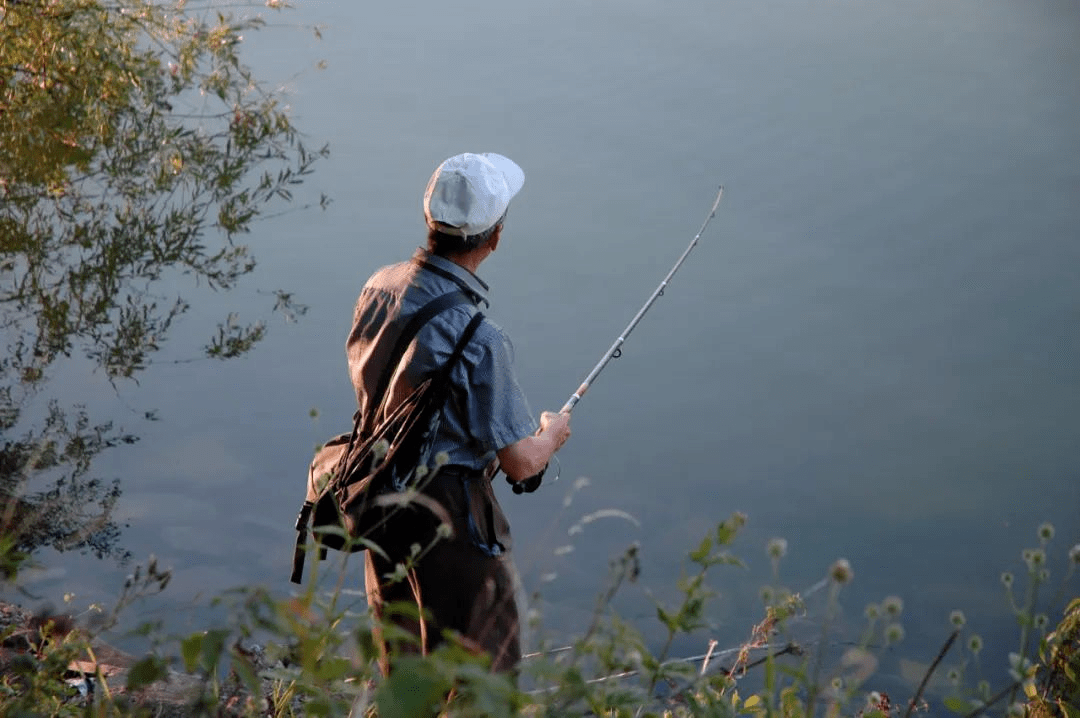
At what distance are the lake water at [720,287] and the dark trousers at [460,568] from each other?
3.91 m

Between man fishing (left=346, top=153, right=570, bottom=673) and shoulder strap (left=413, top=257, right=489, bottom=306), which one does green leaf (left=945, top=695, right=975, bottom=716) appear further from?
shoulder strap (left=413, top=257, right=489, bottom=306)

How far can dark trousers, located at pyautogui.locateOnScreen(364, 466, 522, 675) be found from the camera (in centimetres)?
279

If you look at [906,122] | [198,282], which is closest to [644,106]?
[906,122]

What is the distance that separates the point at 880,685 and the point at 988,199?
17.9ft

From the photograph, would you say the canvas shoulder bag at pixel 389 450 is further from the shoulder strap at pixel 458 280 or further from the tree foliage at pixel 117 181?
the tree foliage at pixel 117 181

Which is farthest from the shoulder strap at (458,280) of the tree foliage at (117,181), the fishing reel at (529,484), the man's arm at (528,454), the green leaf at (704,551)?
the tree foliage at (117,181)

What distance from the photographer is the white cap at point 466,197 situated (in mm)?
2848

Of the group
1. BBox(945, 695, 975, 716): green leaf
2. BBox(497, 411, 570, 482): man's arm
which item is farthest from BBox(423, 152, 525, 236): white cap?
BBox(945, 695, 975, 716): green leaf

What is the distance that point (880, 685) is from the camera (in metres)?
6.94

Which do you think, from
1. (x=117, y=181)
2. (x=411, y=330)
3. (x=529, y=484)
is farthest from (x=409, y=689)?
(x=117, y=181)

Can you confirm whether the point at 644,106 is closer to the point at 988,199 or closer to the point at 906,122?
the point at 906,122

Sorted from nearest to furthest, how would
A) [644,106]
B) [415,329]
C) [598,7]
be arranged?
[415,329] < [644,106] < [598,7]

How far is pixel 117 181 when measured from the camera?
26.9 ft

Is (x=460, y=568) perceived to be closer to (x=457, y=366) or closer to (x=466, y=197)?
(x=457, y=366)
